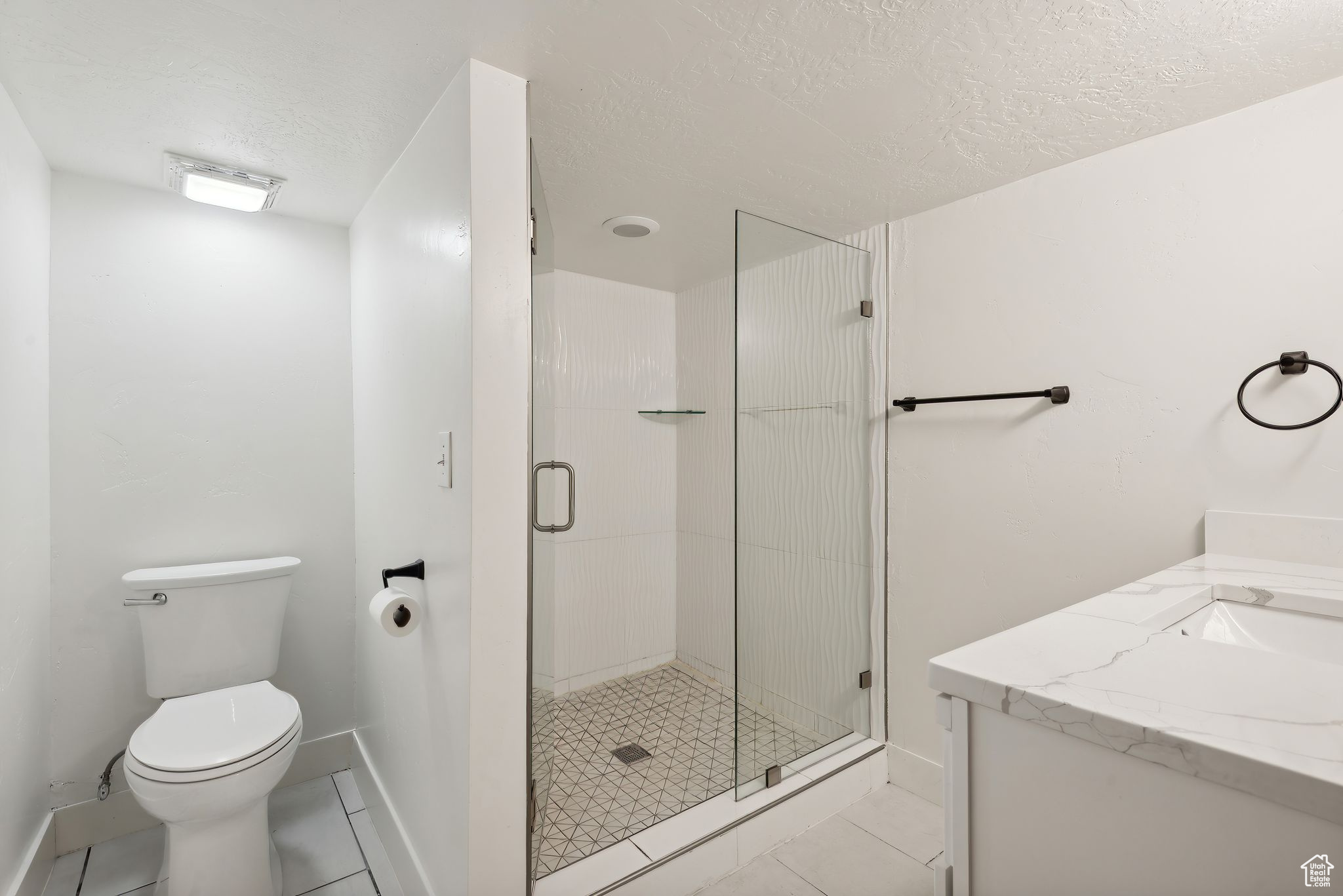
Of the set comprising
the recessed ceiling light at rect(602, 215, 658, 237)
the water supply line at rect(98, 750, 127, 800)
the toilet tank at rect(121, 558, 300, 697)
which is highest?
the recessed ceiling light at rect(602, 215, 658, 237)

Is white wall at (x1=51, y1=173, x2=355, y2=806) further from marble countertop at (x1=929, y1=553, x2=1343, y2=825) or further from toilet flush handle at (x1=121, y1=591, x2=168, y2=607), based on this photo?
marble countertop at (x1=929, y1=553, x2=1343, y2=825)

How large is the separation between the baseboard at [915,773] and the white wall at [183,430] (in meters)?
2.13

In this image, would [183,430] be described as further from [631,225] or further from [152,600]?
[631,225]

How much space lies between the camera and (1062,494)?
1.79m

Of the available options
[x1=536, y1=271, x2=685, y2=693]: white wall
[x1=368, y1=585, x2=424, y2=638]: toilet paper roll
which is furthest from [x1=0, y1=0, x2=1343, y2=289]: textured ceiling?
[x1=368, y1=585, x2=424, y2=638]: toilet paper roll

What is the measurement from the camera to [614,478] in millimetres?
3096

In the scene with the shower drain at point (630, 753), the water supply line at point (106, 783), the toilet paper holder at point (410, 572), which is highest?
the toilet paper holder at point (410, 572)

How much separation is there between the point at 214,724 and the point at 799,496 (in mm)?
Answer: 1915

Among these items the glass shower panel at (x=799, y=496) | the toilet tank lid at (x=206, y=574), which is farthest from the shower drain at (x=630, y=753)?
the toilet tank lid at (x=206, y=574)

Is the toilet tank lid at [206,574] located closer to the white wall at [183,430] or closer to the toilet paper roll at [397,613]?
the white wall at [183,430]

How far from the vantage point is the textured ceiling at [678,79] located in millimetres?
1169

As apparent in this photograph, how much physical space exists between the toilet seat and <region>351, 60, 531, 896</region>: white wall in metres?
0.39

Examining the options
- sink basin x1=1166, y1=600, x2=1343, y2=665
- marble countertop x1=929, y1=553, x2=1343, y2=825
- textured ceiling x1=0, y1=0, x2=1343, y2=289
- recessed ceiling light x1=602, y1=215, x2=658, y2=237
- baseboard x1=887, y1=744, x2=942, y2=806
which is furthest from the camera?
recessed ceiling light x1=602, y1=215, x2=658, y2=237

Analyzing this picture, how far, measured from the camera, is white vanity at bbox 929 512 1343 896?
54cm
